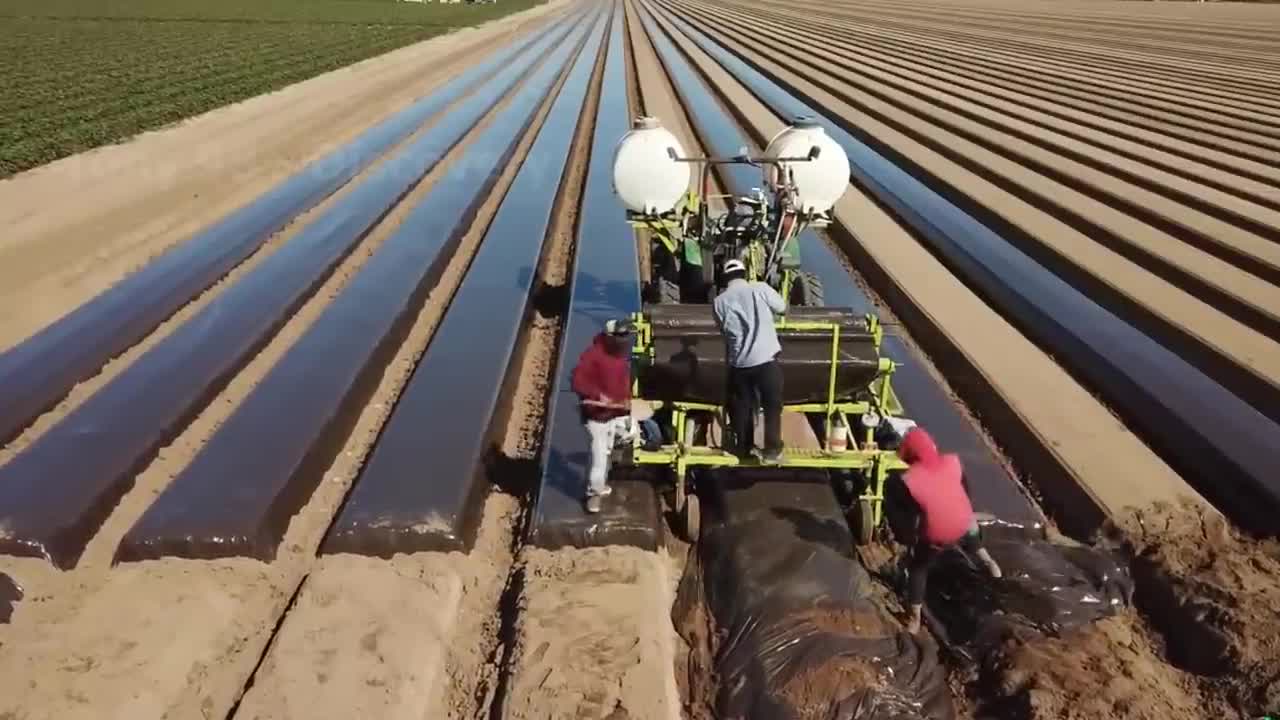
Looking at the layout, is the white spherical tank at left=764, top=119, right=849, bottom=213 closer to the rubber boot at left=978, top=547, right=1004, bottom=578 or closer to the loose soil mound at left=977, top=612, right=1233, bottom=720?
the rubber boot at left=978, top=547, right=1004, bottom=578

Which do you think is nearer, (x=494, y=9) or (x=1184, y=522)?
(x=1184, y=522)

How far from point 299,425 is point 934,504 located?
430cm

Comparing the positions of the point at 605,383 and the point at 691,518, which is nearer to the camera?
the point at 605,383

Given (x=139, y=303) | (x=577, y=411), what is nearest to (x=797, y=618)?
(x=577, y=411)

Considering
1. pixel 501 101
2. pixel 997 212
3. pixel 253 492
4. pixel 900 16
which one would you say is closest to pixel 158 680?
pixel 253 492

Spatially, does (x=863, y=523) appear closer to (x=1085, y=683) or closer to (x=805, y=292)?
(x=1085, y=683)

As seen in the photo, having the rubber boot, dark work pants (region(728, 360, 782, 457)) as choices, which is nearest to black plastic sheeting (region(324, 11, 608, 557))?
dark work pants (region(728, 360, 782, 457))

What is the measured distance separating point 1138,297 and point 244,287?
862cm

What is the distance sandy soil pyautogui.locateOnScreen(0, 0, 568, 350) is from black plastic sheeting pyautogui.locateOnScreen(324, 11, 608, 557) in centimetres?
385

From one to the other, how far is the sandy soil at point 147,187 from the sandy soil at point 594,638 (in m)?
6.12

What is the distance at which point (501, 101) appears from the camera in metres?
22.7

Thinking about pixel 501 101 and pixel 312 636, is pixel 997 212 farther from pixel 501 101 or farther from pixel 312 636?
pixel 501 101

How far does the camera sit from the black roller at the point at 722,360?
5668 mm

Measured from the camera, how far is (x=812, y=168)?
297 inches
